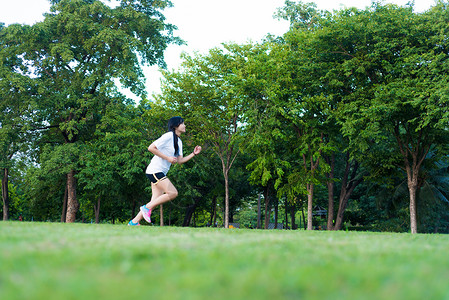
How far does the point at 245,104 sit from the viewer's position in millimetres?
21812

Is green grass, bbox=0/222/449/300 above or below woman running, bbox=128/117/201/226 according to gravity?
below

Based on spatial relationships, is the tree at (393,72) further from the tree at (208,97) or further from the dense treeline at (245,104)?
the tree at (208,97)

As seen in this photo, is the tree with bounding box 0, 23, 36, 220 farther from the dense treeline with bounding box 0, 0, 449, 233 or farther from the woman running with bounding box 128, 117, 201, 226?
the woman running with bounding box 128, 117, 201, 226

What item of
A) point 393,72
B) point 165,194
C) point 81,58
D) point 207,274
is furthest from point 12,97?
point 207,274

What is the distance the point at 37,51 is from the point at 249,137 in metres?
17.1

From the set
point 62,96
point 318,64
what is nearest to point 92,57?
point 62,96

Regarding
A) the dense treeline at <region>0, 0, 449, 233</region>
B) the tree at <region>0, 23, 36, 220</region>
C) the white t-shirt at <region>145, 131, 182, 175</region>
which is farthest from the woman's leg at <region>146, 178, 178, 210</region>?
the tree at <region>0, 23, 36, 220</region>

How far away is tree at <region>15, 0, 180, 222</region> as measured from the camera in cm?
2775

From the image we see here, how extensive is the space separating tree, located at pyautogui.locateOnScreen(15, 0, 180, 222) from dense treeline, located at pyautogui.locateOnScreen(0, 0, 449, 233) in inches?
4.5

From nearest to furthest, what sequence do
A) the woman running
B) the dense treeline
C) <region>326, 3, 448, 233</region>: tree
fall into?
1. the woman running
2. <region>326, 3, 448, 233</region>: tree
3. the dense treeline

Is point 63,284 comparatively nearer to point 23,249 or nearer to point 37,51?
point 23,249

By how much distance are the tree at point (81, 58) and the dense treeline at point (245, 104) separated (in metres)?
0.11

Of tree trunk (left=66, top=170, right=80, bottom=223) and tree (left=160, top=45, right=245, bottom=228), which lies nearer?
tree (left=160, top=45, right=245, bottom=228)

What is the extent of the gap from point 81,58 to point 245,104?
14773 millimetres
